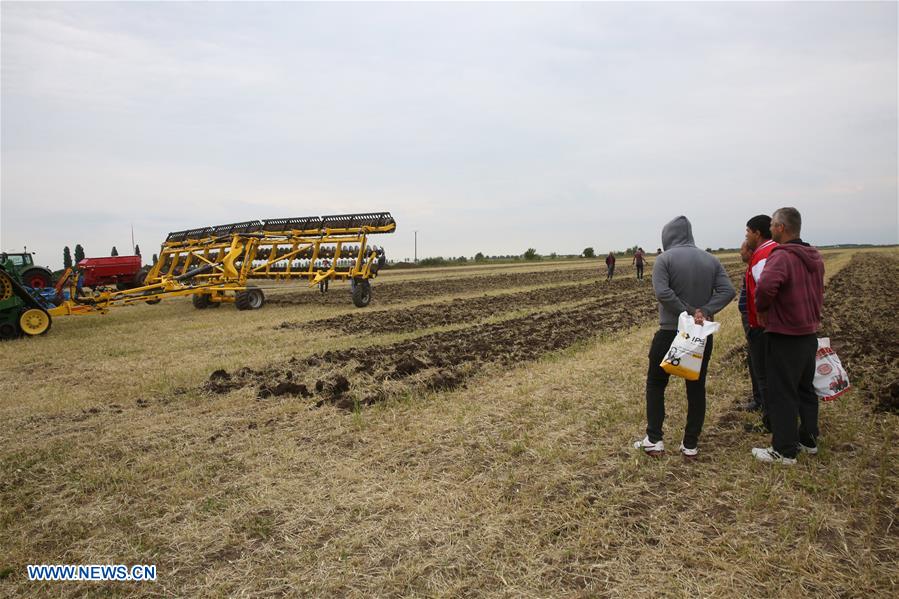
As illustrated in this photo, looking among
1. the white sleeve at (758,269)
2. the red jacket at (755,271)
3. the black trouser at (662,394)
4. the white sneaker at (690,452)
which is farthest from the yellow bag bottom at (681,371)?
the white sleeve at (758,269)

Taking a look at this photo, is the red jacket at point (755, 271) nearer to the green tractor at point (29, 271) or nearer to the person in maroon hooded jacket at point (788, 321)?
the person in maroon hooded jacket at point (788, 321)

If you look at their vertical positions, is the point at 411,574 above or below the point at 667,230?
below

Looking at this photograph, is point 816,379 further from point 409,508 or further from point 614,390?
point 409,508

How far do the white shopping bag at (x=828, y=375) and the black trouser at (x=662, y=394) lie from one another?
0.95m

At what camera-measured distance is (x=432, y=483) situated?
4086 mm

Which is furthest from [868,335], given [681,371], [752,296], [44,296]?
[44,296]

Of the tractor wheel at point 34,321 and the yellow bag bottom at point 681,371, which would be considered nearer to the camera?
the yellow bag bottom at point 681,371

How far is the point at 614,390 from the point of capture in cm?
637

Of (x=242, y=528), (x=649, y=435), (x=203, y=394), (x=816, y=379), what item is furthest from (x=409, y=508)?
(x=203, y=394)

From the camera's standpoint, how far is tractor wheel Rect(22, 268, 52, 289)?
17.5 meters

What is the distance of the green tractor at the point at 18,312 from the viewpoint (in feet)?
36.0

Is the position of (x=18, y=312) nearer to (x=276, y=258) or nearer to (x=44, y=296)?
(x=44, y=296)

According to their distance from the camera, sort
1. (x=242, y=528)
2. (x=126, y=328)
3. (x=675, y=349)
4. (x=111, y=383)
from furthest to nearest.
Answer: (x=126, y=328) < (x=111, y=383) < (x=675, y=349) < (x=242, y=528)

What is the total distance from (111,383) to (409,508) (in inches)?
228
